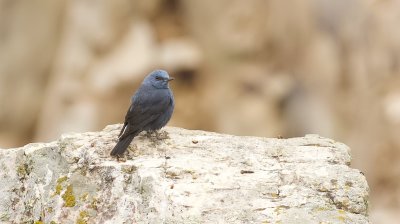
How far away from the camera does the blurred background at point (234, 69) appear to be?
2284cm

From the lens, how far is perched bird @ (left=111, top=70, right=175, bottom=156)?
866cm

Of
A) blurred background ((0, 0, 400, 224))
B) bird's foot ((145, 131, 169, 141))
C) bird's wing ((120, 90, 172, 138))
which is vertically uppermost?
blurred background ((0, 0, 400, 224))

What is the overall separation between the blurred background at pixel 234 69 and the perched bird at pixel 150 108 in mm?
12899

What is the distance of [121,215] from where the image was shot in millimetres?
→ 7508

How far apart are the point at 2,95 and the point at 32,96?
939 mm

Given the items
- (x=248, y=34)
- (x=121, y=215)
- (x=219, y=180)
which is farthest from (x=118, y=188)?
(x=248, y=34)

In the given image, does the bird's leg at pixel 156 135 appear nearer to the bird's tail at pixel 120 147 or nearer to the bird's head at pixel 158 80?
the bird's tail at pixel 120 147

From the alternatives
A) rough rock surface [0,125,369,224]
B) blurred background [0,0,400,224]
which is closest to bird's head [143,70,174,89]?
rough rock surface [0,125,369,224]

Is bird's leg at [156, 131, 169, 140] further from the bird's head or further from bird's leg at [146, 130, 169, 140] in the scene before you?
the bird's head

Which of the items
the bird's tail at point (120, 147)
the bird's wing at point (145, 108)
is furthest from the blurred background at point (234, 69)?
the bird's tail at point (120, 147)

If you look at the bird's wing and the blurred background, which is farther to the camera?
the blurred background

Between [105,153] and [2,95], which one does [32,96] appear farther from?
[105,153]

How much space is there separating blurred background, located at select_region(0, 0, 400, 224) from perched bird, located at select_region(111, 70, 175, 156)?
12899 mm

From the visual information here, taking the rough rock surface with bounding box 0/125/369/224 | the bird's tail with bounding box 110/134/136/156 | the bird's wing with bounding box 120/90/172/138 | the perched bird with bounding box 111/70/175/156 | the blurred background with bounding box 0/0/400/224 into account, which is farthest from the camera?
the blurred background with bounding box 0/0/400/224
